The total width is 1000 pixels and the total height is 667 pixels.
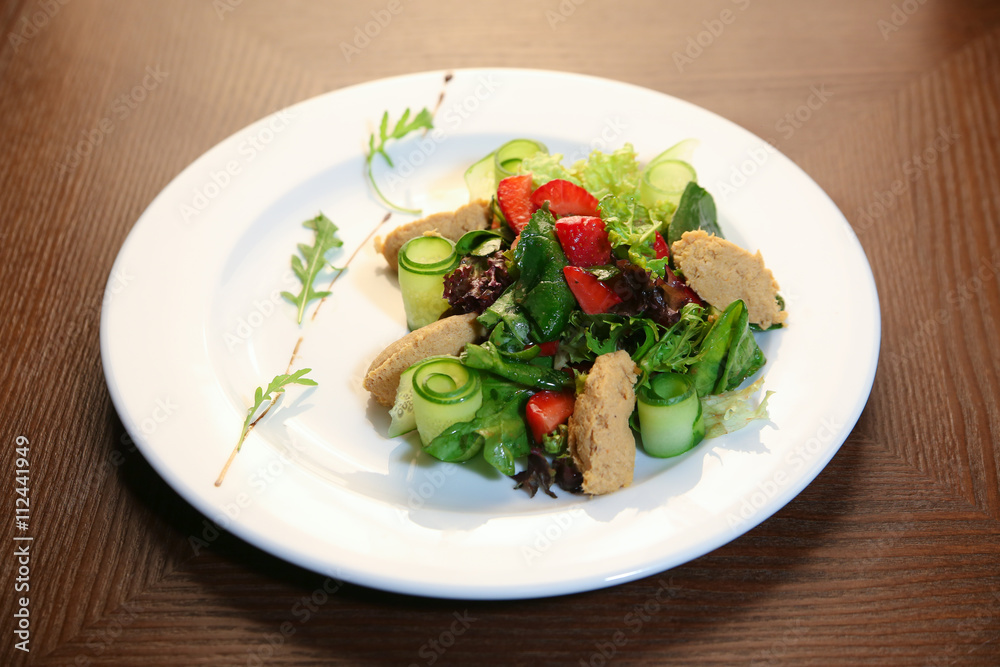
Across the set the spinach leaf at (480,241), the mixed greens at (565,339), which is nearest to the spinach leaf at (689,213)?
the mixed greens at (565,339)

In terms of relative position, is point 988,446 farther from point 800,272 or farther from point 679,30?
point 679,30

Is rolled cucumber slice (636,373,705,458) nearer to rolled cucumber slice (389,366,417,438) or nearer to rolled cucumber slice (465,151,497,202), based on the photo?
rolled cucumber slice (389,366,417,438)
